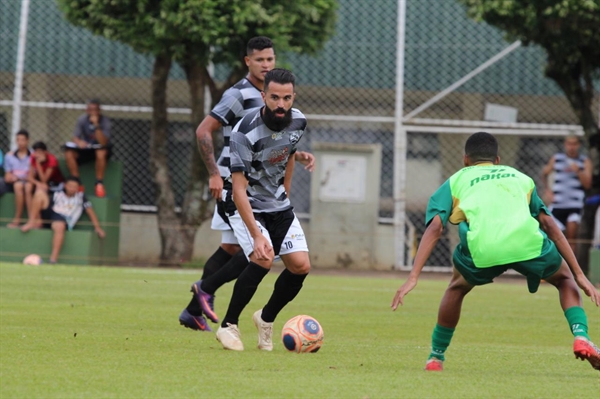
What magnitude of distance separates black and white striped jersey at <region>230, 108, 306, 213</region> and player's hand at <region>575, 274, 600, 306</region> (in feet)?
6.95

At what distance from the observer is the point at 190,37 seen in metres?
17.2

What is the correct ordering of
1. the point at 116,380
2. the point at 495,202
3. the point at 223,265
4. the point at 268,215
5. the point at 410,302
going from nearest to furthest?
the point at 116,380 < the point at 495,202 < the point at 268,215 < the point at 223,265 < the point at 410,302

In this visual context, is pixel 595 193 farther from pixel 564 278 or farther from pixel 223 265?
pixel 564 278

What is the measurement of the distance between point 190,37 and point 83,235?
3816 mm

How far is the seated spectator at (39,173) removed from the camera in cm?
1800

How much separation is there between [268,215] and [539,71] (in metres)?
14.6

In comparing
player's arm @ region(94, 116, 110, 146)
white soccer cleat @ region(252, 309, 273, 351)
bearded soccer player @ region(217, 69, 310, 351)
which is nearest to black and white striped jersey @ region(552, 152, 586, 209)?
player's arm @ region(94, 116, 110, 146)

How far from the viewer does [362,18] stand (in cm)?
2117

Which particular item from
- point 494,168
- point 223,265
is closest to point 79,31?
point 223,265

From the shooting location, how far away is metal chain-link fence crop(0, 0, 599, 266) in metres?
20.8

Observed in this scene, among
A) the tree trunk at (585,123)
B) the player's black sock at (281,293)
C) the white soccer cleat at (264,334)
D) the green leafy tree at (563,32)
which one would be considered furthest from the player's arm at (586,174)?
the white soccer cleat at (264,334)

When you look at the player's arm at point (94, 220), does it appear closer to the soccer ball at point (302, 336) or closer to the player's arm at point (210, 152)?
the player's arm at point (210, 152)

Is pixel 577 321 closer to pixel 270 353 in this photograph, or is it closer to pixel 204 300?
pixel 270 353

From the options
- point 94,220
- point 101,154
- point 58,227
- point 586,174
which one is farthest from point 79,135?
point 586,174
